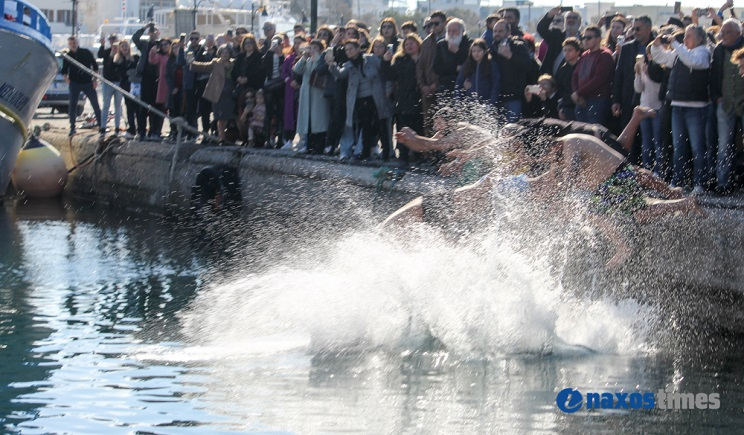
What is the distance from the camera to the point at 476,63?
1270cm

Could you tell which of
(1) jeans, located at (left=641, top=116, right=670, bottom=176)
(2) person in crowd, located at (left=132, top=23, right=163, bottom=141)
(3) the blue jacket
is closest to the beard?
(3) the blue jacket

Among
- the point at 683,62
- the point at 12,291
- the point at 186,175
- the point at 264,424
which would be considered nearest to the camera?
the point at 264,424

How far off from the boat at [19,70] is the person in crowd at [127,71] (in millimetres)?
2273

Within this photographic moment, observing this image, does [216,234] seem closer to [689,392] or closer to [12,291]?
[12,291]

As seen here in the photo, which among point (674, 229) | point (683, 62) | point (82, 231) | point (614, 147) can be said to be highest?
point (683, 62)

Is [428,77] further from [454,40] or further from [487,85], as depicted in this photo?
[487,85]

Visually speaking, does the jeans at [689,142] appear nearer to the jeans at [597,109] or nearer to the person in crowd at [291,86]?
the jeans at [597,109]

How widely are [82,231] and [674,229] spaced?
27.8 ft

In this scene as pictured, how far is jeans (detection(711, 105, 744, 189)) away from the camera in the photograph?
10.5 m

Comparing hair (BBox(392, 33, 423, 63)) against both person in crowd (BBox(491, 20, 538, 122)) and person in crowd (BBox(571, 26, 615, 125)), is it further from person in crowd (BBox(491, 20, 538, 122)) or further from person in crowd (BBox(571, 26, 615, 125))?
person in crowd (BBox(571, 26, 615, 125))

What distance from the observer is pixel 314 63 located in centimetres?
1478

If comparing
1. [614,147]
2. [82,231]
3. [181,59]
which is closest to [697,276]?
[614,147]

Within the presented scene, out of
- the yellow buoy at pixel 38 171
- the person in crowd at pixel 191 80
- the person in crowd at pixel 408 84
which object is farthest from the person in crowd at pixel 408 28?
the yellow buoy at pixel 38 171

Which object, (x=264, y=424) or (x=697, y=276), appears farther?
(x=697, y=276)
